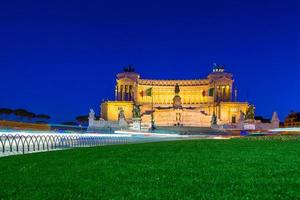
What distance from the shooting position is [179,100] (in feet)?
465

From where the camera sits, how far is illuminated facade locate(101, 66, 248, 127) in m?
130

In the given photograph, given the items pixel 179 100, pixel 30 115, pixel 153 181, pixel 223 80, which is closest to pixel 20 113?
pixel 30 115

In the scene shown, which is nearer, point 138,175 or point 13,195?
point 13,195

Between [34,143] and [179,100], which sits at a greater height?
[179,100]

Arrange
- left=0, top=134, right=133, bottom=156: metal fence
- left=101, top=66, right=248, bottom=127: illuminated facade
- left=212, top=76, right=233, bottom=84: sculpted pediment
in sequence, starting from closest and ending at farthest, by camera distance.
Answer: left=0, top=134, right=133, bottom=156: metal fence
left=101, top=66, right=248, bottom=127: illuminated facade
left=212, top=76, right=233, bottom=84: sculpted pediment

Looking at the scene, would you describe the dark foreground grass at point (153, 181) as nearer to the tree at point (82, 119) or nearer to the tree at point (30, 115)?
the tree at point (30, 115)

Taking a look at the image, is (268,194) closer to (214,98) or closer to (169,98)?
(214,98)

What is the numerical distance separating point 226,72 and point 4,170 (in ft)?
472

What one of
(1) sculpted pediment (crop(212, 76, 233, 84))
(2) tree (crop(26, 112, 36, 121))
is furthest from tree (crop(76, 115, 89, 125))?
(1) sculpted pediment (crop(212, 76, 233, 84))

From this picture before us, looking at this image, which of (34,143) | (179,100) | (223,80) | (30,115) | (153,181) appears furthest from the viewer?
(223,80)

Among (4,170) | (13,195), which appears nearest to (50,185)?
(13,195)

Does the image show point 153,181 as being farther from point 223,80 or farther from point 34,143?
point 223,80

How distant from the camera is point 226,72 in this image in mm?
154375

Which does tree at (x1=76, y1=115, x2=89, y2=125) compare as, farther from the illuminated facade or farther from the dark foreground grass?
the dark foreground grass
